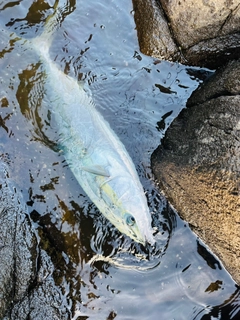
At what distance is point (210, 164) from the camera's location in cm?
360

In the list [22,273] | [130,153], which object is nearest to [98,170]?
[130,153]

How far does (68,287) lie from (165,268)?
1.14m

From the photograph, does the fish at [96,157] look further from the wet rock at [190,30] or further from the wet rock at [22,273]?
the wet rock at [190,30]

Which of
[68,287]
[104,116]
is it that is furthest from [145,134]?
[68,287]

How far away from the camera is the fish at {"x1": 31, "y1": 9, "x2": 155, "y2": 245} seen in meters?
3.47

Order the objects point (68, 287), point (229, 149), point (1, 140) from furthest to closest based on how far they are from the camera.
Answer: point (1, 140) → point (68, 287) → point (229, 149)

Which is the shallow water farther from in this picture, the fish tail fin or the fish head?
the fish head

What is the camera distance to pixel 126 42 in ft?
15.8

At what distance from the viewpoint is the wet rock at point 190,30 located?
4402mm

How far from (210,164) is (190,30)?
1.92 meters

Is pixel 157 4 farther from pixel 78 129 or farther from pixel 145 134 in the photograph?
pixel 78 129

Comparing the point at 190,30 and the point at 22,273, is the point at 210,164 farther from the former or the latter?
the point at 22,273

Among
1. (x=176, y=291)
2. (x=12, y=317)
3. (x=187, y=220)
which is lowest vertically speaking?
(x=176, y=291)

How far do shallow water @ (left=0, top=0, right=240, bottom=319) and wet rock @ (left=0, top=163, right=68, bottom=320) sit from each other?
0.12 metres
